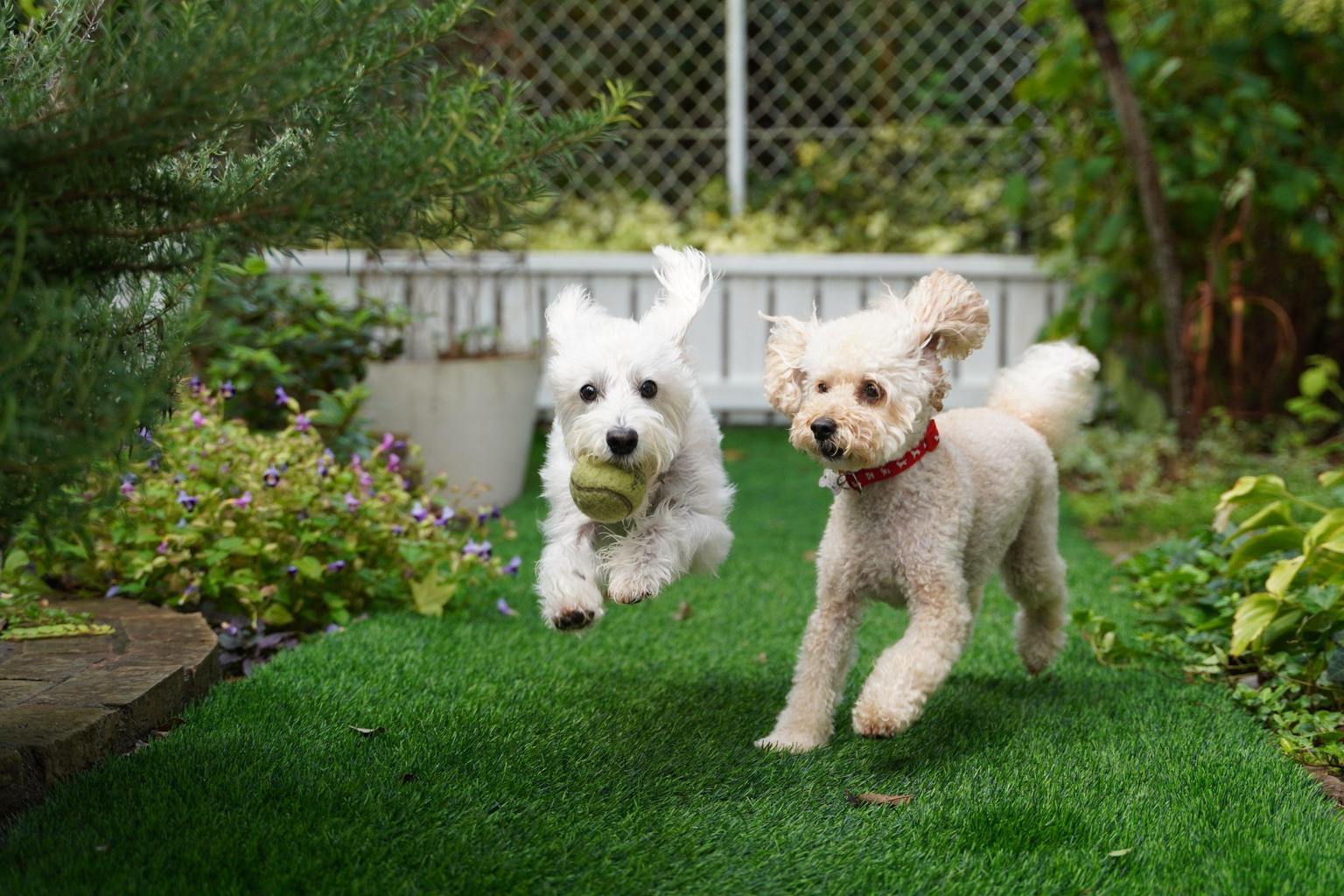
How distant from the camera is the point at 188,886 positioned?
228 centimetres

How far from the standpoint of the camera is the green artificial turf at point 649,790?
2447 mm

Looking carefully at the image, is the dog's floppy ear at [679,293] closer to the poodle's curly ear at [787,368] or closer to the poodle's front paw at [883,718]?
the poodle's curly ear at [787,368]

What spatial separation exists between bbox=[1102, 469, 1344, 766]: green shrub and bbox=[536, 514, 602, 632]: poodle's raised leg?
1793 millimetres

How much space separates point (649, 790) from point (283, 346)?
3.52 meters

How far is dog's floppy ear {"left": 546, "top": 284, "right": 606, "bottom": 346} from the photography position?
3.29 m

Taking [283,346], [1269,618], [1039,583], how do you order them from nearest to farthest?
[1269,618] → [1039,583] → [283,346]

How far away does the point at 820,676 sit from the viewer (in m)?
3.35

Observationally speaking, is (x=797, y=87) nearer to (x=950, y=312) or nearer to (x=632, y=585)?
(x=950, y=312)

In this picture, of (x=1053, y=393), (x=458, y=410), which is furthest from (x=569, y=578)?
(x=458, y=410)

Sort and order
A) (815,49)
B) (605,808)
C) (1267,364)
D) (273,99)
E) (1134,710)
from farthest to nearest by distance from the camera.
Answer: (815,49), (1267,364), (1134,710), (605,808), (273,99)

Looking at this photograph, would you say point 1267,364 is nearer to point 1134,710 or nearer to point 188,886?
point 1134,710

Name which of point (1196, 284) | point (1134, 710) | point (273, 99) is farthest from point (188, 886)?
point (1196, 284)

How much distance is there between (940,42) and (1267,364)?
4.06 metres

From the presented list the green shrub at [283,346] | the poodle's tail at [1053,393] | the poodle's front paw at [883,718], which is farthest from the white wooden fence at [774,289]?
the poodle's front paw at [883,718]
